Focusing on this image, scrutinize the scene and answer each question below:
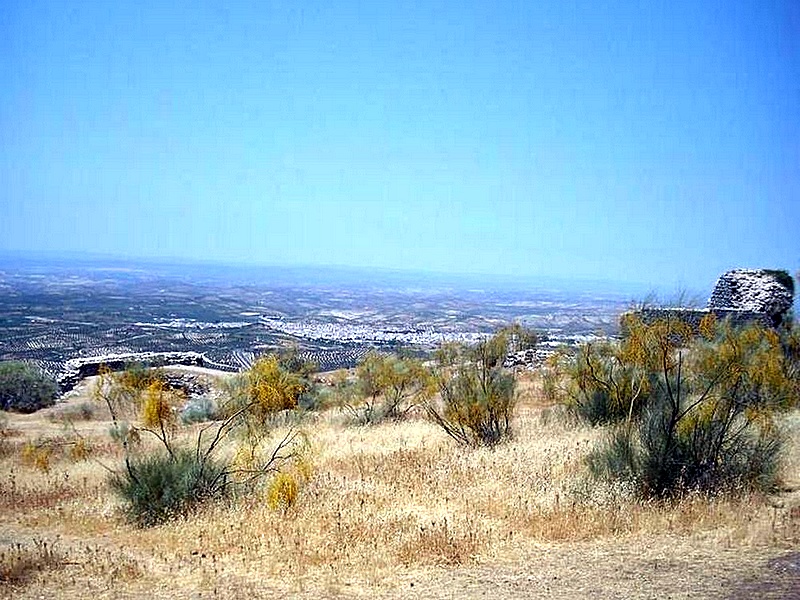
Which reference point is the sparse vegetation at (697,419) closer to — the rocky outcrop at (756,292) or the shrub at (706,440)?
the shrub at (706,440)

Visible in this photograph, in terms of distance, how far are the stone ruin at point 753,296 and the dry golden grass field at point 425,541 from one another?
12179mm

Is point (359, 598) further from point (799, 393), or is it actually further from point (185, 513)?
point (799, 393)

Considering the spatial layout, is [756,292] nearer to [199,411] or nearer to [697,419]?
[697,419]

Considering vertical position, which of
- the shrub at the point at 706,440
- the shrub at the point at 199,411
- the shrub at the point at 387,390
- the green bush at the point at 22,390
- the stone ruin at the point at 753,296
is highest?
the stone ruin at the point at 753,296

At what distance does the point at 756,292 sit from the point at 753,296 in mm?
186

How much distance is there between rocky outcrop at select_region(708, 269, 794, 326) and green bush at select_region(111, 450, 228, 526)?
19.1 m

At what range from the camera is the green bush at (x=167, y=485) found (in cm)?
942

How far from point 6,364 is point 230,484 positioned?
24565mm

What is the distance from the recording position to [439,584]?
6371mm

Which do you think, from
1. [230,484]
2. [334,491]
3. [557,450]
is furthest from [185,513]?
[557,450]

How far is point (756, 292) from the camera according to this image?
23422 millimetres

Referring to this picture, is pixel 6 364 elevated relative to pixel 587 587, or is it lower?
lower

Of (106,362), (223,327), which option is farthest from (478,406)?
(223,327)

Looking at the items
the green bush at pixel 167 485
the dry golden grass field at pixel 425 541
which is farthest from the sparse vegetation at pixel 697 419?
Result: the green bush at pixel 167 485
